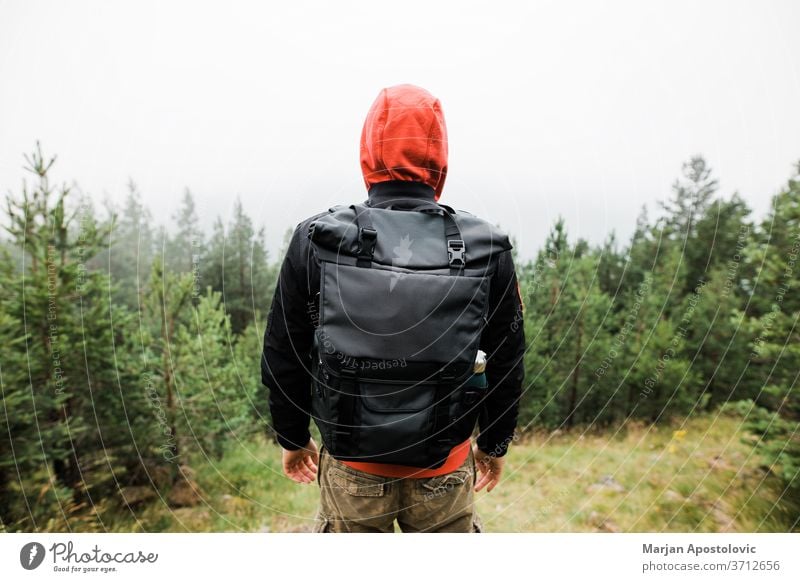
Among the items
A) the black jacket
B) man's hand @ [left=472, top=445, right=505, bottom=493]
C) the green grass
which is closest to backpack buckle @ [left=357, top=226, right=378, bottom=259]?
the black jacket

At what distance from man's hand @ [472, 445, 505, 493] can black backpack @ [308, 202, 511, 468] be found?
0.50 m

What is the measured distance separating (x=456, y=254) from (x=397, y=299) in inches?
9.8

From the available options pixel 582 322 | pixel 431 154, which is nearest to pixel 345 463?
pixel 431 154

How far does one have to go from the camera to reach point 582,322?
664cm

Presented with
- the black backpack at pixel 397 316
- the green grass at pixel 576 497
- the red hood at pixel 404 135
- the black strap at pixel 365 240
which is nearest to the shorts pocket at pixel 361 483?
the black backpack at pixel 397 316

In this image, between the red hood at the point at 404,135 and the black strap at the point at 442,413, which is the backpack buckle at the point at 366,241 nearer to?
the red hood at the point at 404,135

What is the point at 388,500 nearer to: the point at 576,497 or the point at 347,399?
the point at 347,399

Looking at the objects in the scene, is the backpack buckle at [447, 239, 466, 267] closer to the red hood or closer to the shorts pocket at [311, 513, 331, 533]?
the red hood

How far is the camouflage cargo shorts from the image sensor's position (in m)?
1.64

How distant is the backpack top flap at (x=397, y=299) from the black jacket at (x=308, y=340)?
4.0 inches

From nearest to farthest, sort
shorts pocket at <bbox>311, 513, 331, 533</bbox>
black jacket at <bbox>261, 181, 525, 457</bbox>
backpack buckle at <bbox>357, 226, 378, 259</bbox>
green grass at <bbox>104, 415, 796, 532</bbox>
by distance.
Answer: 1. backpack buckle at <bbox>357, 226, 378, 259</bbox>
2. black jacket at <bbox>261, 181, 525, 457</bbox>
3. shorts pocket at <bbox>311, 513, 331, 533</bbox>
4. green grass at <bbox>104, 415, 796, 532</bbox>

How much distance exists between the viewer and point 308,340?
1636mm

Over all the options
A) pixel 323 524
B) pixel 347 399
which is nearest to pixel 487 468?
pixel 323 524

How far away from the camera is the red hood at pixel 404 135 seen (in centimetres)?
150
